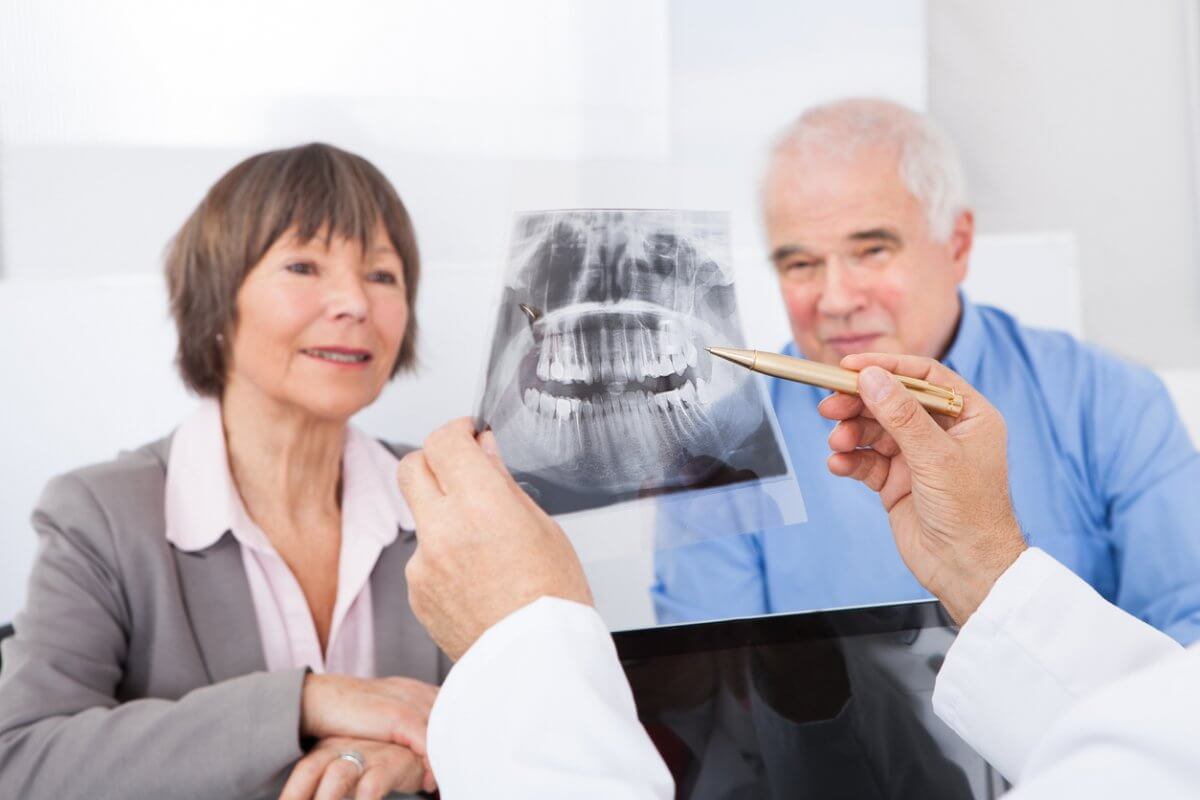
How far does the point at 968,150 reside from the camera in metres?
1.90

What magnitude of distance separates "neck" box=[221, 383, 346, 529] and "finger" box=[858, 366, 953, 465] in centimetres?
79

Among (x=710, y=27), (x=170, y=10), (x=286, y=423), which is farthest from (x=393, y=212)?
(x=710, y=27)

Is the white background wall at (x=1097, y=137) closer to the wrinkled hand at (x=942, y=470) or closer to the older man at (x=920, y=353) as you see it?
the older man at (x=920, y=353)

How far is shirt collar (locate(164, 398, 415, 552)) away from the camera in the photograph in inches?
46.2

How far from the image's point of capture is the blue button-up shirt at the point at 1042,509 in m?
1.30

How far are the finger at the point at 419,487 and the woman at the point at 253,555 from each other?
310 mm

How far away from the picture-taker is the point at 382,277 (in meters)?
1.31

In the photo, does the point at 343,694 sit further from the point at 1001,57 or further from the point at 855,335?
the point at 1001,57

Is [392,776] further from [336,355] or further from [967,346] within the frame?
[967,346]

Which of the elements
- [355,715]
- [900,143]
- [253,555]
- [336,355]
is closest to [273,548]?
[253,555]

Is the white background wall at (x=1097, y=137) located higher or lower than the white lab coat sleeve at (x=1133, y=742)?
higher

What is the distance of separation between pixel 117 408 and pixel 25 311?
0.55ft

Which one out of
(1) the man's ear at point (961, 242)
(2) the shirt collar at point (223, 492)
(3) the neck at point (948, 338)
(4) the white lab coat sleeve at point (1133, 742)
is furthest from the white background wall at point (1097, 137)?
(4) the white lab coat sleeve at point (1133, 742)

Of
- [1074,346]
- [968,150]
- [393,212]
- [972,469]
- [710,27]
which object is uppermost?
[710,27]
